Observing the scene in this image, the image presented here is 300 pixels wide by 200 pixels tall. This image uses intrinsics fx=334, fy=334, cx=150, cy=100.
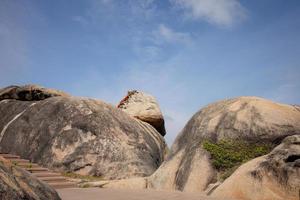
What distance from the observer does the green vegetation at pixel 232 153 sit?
12.5m

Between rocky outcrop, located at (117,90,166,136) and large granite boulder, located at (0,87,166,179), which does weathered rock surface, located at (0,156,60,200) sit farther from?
rocky outcrop, located at (117,90,166,136)

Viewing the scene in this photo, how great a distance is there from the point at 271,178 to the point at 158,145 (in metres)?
14.3

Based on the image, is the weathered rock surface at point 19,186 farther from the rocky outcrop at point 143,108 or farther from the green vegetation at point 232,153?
the rocky outcrop at point 143,108

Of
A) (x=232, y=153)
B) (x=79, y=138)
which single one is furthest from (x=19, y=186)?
(x=79, y=138)

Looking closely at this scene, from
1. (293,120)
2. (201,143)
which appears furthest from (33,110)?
(293,120)

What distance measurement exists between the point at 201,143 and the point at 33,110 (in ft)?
39.6

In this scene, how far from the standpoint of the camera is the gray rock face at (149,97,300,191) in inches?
493

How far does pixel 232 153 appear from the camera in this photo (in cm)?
1268

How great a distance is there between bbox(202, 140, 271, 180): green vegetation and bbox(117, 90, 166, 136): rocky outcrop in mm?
13614

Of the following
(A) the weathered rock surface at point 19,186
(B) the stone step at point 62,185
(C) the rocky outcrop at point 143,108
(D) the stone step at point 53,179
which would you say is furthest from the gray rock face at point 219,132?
(C) the rocky outcrop at point 143,108

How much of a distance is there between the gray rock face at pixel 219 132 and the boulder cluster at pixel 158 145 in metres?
0.04

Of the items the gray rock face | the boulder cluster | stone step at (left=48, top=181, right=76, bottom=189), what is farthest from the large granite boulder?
the gray rock face

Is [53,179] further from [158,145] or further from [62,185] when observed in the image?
[158,145]

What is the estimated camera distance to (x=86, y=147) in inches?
723
